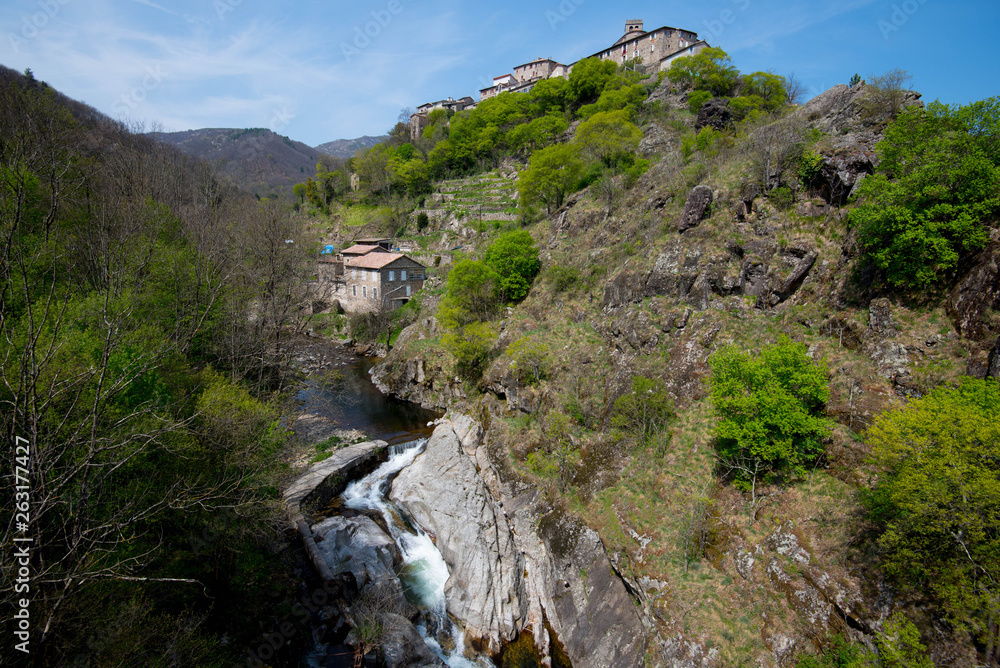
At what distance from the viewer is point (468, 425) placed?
27.4 meters

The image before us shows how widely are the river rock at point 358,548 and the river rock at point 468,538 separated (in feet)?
7.42

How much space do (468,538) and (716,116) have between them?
40.2m

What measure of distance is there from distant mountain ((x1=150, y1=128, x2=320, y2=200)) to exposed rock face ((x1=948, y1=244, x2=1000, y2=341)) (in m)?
118

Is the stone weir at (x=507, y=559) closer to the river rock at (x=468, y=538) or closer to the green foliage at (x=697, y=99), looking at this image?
the river rock at (x=468, y=538)

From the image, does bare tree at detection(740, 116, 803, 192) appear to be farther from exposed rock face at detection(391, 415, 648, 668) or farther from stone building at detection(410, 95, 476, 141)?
stone building at detection(410, 95, 476, 141)

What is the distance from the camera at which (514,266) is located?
35062 mm

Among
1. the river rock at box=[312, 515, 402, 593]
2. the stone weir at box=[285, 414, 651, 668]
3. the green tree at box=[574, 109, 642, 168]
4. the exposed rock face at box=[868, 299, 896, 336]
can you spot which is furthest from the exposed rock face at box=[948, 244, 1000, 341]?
the green tree at box=[574, 109, 642, 168]

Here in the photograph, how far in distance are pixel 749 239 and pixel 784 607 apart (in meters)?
17.2

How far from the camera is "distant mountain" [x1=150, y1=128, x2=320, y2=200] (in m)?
122

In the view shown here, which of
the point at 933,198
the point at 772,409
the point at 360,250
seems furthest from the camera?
the point at 360,250

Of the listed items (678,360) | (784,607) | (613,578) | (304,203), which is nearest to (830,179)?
(678,360)

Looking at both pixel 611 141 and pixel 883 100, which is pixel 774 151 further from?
pixel 611 141

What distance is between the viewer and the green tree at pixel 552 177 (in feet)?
141

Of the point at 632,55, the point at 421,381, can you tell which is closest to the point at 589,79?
the point at 632,55
